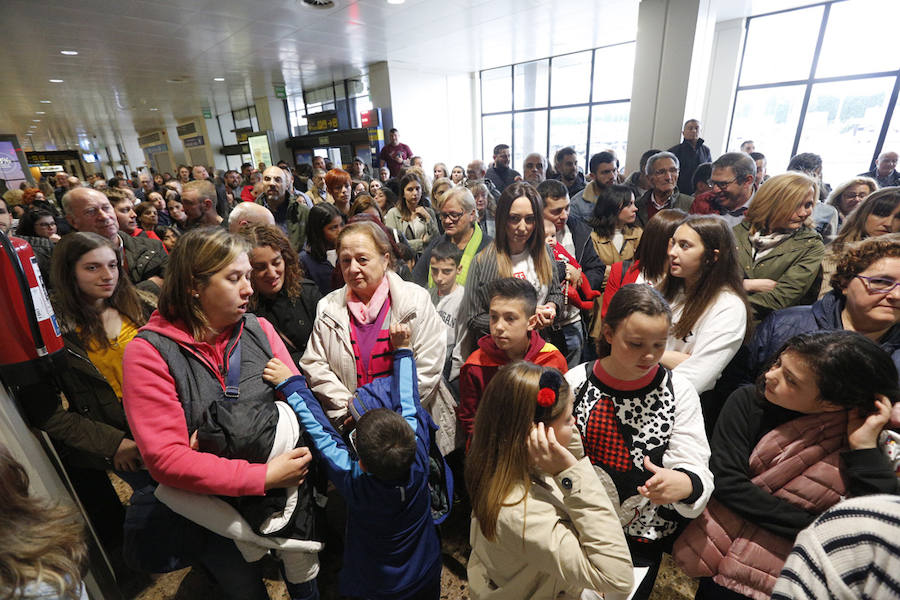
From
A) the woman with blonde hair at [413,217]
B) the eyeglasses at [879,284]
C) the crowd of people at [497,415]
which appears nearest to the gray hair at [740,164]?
the crowd of people at [497,415]

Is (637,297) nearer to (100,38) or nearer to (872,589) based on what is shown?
(872,589)

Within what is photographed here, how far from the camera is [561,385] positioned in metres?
1.08

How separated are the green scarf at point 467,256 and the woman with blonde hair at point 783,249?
1576mm

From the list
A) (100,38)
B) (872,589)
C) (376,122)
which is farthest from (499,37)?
(872,589)

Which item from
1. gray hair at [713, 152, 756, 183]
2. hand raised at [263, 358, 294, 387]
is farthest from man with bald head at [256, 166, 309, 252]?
gray hair at [713, 152, 756, 183]

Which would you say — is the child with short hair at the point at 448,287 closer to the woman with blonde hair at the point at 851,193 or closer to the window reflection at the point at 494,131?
the woman with blonde hair at the point at 851,193

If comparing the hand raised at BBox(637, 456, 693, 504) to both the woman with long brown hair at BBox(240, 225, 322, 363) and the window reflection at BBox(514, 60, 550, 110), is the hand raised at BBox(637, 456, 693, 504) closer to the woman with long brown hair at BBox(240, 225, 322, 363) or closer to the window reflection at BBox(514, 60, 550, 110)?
the woman with long brown hair at BBox(240, 225, 322, 363)

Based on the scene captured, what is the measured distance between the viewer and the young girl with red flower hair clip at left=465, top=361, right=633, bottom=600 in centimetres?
100

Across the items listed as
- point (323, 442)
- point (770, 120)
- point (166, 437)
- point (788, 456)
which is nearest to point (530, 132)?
point (770, 120)

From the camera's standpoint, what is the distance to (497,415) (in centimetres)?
111

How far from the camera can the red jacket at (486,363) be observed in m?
1.70

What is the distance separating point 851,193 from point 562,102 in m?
8.72

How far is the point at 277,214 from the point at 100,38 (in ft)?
16.8

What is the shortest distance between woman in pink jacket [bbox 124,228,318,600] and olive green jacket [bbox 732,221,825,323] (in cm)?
247
